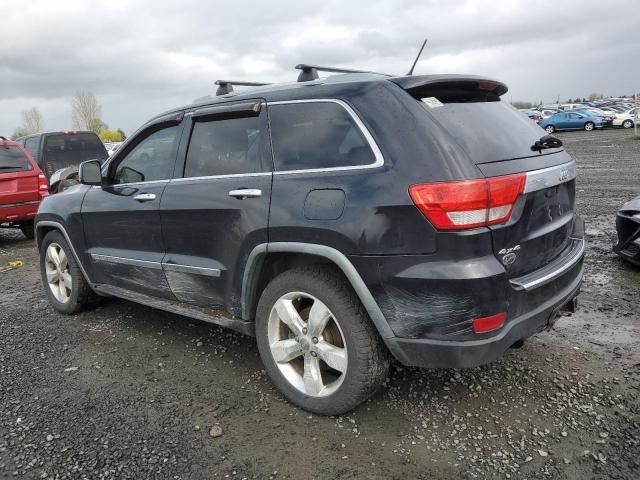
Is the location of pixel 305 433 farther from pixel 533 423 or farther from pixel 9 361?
pixel 9 361

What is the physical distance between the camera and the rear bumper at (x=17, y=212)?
8164 millimetres

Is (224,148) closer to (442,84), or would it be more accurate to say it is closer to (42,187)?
(442,84)

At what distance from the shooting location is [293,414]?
300cm

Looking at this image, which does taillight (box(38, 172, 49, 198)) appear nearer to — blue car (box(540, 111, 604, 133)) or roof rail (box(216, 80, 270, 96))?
roof rail (box(216, 80, 270, 96))

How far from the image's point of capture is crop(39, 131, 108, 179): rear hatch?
11.0m

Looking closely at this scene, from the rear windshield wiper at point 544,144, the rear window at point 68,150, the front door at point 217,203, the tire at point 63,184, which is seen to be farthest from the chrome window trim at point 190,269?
the rear window at point 68,150

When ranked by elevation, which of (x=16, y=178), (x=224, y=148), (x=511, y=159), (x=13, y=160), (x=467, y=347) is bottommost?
(x=467, y=347)

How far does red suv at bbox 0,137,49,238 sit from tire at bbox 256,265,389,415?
6855 mm

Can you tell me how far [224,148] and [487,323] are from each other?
1939 millimetres

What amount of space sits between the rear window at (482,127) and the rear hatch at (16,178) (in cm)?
781

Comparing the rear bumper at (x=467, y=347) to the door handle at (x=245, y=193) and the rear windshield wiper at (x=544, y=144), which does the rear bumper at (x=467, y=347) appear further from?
the door handle at (x=245, y=193)

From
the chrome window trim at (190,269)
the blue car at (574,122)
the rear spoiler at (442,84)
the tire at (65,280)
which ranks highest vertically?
the rear spoiler at (442,84)

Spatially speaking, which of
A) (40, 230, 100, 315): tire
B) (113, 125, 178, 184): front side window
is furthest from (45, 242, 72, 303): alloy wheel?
(113, 125, 178, 184): front side window

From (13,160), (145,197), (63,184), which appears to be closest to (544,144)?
(145,197)
